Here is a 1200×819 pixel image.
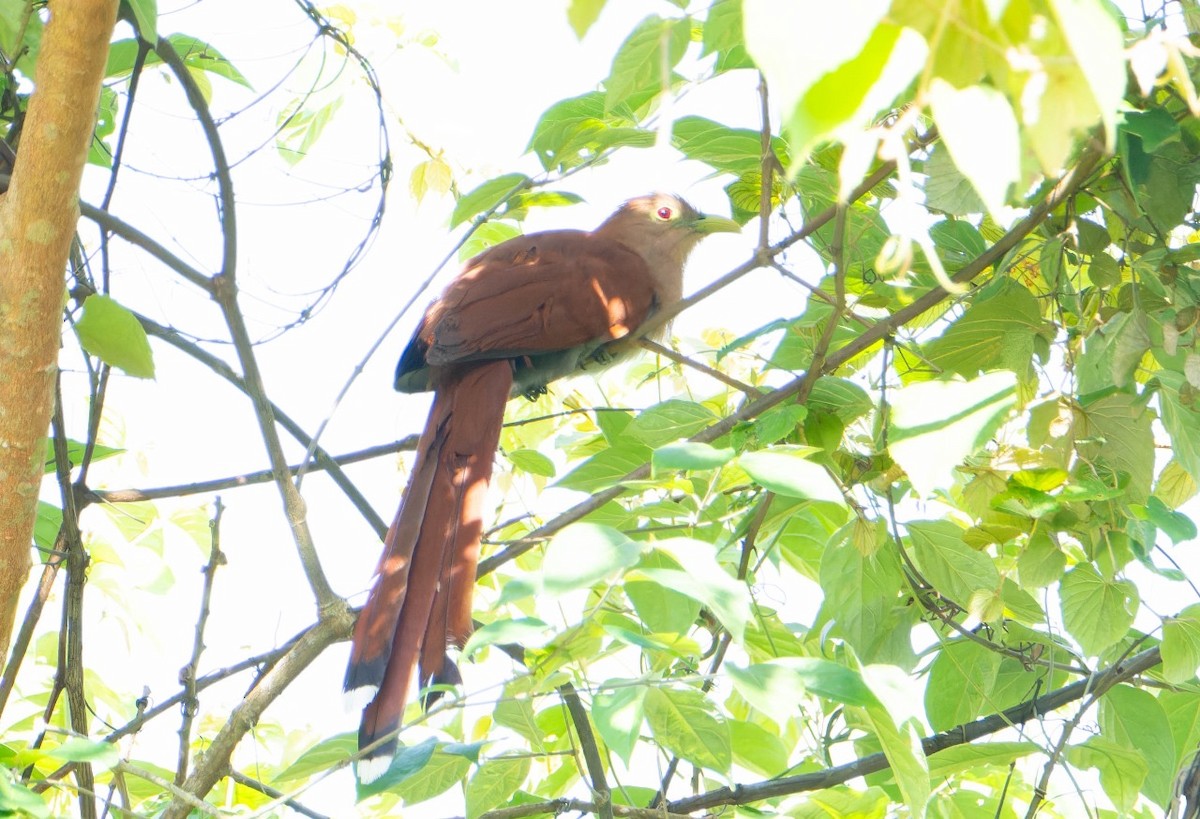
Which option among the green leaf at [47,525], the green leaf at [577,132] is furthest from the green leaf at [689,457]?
the green leaf at [47,525]

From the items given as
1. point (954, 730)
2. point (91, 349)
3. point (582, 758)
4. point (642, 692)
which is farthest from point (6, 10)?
point (954, 730)

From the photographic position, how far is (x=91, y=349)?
1331mm

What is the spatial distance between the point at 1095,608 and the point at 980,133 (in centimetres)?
98

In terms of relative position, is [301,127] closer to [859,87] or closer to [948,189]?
[948,189]

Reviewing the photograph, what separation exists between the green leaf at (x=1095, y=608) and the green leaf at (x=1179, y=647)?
0.05m

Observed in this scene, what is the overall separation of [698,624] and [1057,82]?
1.39m

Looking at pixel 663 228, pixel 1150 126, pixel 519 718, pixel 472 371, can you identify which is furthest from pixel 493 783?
pixel 663 228

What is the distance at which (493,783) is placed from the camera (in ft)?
4.56

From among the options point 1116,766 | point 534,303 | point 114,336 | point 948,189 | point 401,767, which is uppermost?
point 534,303

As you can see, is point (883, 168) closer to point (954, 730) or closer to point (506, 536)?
point (954, 730)

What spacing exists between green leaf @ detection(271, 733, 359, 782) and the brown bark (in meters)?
0.38

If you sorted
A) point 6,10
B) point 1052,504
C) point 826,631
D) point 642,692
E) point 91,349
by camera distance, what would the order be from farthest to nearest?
point 826,631
point 91,349
point 6,10
point 1052,504
point 642,692

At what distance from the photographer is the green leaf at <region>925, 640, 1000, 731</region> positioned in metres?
1.46

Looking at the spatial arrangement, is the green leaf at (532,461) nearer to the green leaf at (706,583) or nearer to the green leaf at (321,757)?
the green leaf at (321,757)
